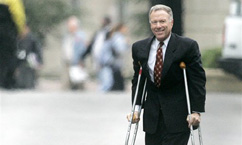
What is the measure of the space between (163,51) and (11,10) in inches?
350

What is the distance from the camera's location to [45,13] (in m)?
24.1

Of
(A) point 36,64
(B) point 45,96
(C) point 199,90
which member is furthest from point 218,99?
(C) point 199,90

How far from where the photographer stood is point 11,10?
49.4 feet

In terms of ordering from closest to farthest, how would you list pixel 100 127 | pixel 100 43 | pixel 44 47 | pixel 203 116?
pixel 100 127 < pixel 203 116 < pixel 100 43 < pixel 44 47

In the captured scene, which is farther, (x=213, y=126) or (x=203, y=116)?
(x=203, y=116)

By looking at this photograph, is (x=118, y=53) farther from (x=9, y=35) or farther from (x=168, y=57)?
(x=168, y=57)

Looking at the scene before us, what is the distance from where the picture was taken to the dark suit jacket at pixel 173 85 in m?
6.43

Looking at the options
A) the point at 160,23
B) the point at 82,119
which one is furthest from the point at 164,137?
the point at 82,119

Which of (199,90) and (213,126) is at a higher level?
(199,90)

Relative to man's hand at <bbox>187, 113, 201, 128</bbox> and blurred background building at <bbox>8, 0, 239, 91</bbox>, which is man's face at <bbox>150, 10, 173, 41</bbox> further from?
blurred background building at <bbox>8, 0, 239, 91</bbox>

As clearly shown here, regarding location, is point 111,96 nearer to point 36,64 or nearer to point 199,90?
point 36,64

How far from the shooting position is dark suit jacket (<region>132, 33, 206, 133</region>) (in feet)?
21.1

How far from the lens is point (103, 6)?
2914 cm

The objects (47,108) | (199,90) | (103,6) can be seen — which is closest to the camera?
(199,90)
